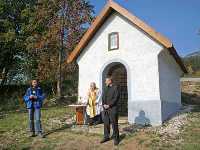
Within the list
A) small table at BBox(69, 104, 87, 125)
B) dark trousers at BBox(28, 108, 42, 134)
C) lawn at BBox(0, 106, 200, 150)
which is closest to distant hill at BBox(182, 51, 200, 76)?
lawn at BBox(0, 106, 200, 150)

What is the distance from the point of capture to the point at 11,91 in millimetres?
28938

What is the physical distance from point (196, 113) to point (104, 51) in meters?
4.73

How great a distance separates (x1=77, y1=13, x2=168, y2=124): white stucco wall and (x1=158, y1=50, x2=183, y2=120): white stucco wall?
0.39 meters

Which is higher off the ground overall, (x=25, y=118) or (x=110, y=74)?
(x=110, y=74)

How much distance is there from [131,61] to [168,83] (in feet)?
6.52

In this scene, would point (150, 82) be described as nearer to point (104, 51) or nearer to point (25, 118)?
point (104, 51)

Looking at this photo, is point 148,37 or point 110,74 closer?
point 148,37

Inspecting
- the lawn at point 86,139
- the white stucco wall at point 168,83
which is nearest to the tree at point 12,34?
the lawn at point 86,139

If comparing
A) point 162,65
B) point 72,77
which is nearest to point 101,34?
point 162,65

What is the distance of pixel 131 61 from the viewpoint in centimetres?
1354

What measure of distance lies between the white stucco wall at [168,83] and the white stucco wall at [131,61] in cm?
39

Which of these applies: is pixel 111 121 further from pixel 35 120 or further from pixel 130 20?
pixel 130 20

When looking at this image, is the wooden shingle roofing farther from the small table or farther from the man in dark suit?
the man in dark suit

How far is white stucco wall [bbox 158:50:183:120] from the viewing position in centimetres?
1325
